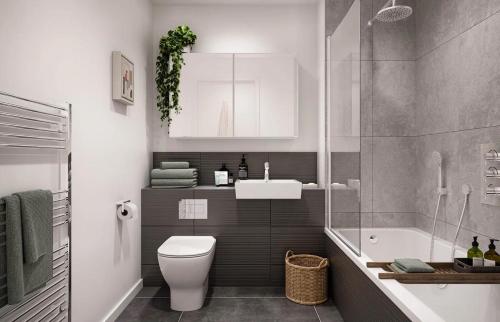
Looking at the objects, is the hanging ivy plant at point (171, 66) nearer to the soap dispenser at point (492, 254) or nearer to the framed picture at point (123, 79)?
the framed picture at point (123, 79)

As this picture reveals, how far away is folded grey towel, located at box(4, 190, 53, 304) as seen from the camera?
1340mm

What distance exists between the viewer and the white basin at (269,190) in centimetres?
305

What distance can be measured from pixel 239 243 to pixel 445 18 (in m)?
2.51

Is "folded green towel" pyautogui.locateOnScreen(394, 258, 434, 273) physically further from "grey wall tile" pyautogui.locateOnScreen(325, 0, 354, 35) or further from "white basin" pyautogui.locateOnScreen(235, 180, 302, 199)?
"grey wall tile" pyautogui.locateOnScreen(325, 0, 354, 35)

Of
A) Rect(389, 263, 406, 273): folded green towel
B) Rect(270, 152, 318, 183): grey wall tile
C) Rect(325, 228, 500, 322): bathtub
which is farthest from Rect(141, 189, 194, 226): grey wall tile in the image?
Rect(389, 263, 406, 273): folded green towel

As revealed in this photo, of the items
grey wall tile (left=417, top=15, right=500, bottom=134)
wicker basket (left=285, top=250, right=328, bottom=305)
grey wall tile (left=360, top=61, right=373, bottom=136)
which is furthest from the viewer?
grey wall tile (left=360, top=61, right=373, bottom=136)

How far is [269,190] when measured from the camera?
3059mm

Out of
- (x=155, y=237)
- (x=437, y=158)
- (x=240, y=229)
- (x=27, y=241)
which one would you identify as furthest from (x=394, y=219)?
(x=27, y=241)

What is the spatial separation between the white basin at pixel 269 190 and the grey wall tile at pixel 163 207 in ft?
1.71

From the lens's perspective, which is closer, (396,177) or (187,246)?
(187,246)

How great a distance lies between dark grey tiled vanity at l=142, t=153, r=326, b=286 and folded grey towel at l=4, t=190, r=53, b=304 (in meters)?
1.67

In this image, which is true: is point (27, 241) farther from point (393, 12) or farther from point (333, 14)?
point (333, 14)

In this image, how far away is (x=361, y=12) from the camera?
219cm

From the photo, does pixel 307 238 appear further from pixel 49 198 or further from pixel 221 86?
pixel 49 198
